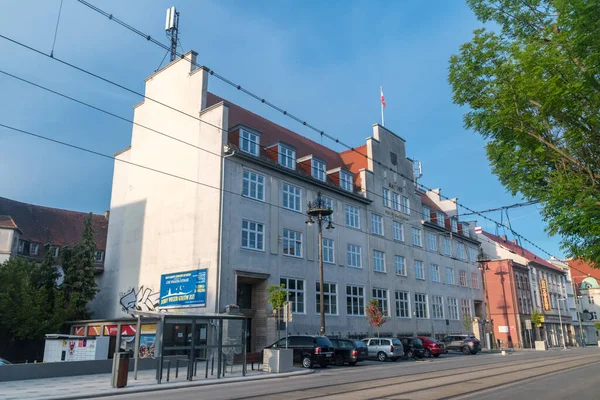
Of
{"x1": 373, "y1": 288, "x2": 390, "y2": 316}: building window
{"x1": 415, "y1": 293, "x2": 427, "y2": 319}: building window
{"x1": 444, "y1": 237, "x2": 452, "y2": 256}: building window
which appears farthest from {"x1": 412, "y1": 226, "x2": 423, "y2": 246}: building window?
{"x1": 373, "y1": 288, "x2": 390, "y2": 316}: building window

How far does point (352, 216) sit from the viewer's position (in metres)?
39.1

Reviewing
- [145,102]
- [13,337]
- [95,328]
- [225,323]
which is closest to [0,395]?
[225,323]

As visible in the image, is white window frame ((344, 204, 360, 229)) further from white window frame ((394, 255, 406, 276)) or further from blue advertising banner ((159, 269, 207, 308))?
blue advertising banner ((159, 269, 207, 308))

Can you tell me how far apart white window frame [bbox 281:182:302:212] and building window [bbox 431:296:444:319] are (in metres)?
21.7

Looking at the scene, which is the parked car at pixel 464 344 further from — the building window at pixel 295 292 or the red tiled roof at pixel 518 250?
the red tiled roof at pixel 518 250

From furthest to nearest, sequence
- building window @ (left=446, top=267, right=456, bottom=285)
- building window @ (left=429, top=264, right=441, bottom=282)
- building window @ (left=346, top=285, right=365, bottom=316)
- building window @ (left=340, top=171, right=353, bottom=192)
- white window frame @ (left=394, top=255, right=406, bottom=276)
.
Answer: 1. building window @ (left=446, top=267, right=456, bottom=285)
2. building window @ (left=429, top=264, right=441, bottom=282)
3. white window frame @ (left=394, top=255, right=406, bottom=276)
4. building window @ (left=340, top=171, right=353, bottom=192)
5. building window @ (left=346, top=285, right=365, bottom=316)

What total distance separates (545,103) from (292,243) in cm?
2389

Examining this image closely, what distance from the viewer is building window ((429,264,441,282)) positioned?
162 ft

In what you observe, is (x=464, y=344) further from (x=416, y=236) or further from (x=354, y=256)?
(x=354, y=256)

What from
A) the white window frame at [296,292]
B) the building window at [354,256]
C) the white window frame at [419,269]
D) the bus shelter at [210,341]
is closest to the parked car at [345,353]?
the white window frame at [296,292]

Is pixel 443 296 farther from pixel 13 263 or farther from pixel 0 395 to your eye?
pixel 0 395

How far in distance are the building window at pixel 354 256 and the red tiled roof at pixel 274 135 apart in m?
7.36

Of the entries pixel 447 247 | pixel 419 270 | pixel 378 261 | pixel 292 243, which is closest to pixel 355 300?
pixel 378 261

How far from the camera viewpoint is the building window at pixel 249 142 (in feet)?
101
